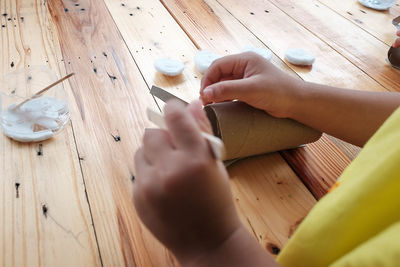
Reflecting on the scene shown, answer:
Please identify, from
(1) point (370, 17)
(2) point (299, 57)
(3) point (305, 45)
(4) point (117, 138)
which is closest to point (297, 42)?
(3) point (305, 45)

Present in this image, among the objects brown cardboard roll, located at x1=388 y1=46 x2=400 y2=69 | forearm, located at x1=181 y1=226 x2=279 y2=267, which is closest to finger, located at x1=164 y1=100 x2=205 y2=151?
forearm, located at x1=181 y1=226 x2=279 y2=267

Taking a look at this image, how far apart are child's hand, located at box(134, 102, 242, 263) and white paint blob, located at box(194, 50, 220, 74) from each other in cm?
44

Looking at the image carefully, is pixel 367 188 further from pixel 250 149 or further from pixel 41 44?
pixel 41 44

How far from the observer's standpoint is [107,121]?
640mm

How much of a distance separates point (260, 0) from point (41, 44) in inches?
28.5

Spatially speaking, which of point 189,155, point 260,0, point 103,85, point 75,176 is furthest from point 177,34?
point 189,155

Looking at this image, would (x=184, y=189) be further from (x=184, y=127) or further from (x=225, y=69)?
(x=225, y=69)

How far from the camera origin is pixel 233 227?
1.18 feet

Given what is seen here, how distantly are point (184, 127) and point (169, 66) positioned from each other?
1.58 feet

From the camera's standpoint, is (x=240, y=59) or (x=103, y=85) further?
(x=103, y=85)

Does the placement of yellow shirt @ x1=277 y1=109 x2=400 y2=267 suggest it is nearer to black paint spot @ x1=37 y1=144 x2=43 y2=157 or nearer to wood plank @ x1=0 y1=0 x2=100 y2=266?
wood plank @ x1=0 y1=0 x2=100 y2=266

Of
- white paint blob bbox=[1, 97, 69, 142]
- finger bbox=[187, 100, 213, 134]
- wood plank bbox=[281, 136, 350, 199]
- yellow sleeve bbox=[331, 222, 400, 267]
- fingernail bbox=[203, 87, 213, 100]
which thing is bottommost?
white paint blob bbox=[1, 97, 69, 142]

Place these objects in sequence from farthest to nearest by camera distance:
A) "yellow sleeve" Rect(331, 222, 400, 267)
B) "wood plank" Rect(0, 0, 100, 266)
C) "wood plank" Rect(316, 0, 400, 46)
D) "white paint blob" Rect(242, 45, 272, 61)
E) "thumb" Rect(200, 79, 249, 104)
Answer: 1. "wood plank" Rect(316, 0, 400, 46)
2. "white paint blob" Rect(242, 45, 272, 61)
3. "thumb" Rect(200, 79, 249, 104)
4. "wood plank" Rect(0, 0, 100, 266)
5. "yellow sleeve" Rect(331, 222, 400, 267)

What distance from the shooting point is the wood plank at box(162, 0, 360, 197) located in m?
0.60
